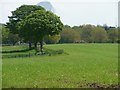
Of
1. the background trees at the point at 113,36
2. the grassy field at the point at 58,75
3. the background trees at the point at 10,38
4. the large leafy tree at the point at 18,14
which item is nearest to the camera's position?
the grassy field at the point at 58,75

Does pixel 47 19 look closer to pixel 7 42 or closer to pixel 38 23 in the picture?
pixel 38 23

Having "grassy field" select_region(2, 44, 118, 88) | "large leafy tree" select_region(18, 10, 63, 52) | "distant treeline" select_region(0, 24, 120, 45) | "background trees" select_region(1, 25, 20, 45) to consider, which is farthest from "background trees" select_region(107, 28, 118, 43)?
"grassy field" select_region(2, 44, 118, 88)

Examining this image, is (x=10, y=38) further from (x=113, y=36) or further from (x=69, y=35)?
(x=113, y=36)

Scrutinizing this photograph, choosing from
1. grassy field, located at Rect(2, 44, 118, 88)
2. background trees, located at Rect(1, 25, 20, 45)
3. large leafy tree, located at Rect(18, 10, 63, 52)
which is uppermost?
large leafy tree, located at Rect(18, 10, 63, 52)

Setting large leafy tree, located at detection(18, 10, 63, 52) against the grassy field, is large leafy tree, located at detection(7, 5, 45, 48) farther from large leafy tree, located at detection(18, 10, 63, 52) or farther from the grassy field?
the grassy field

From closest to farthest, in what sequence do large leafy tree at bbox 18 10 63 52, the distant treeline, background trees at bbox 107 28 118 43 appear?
1. large leafy tree at bbox 18 10 63 52
2. background trees at bbox 107 28 118 43
3. the distant treeline

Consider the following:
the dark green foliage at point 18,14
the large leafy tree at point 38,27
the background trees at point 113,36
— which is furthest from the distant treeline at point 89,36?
the large leafy tree at point 38,27

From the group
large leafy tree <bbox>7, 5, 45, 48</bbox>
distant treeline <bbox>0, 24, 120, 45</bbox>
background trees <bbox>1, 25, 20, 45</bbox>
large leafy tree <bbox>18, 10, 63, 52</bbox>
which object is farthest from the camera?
distant treeline <bbox>0, 24, 120, 45</bbox>

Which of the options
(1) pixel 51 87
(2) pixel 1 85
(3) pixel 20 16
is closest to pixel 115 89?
(1) pixel 51 87

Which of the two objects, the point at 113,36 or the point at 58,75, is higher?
the point at 113,36

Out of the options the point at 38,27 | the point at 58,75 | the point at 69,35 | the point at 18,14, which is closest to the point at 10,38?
the point at 69,35

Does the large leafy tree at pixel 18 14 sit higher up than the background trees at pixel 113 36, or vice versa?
the large leafy tree at pixel 18 14

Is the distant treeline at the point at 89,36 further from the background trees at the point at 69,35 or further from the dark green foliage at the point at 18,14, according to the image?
the dark green foliage at the point at 18,14

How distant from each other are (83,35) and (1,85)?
298 ft
